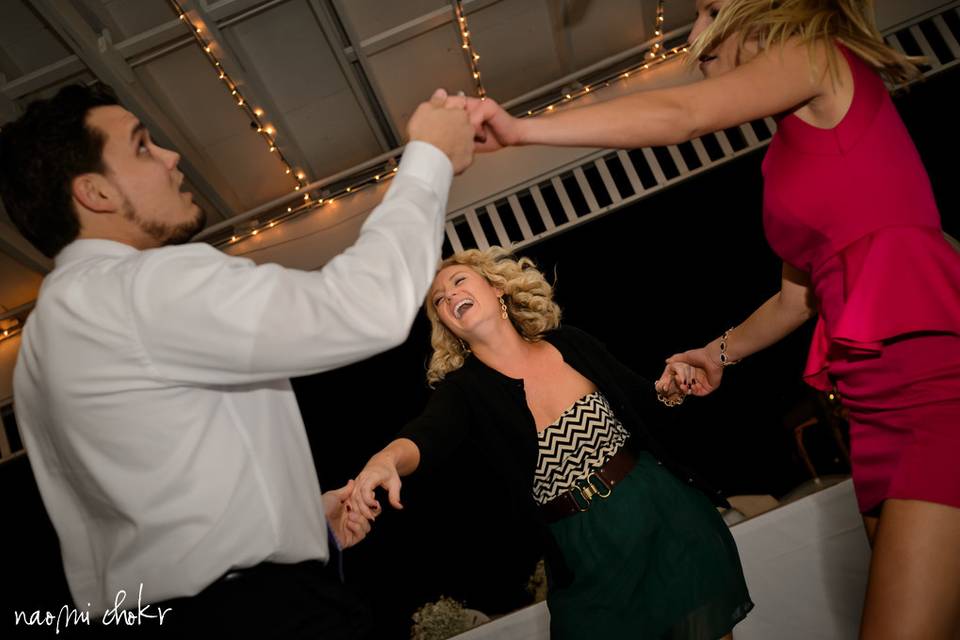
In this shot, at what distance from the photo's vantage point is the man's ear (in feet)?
3.49

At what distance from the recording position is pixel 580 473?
5.23 feet

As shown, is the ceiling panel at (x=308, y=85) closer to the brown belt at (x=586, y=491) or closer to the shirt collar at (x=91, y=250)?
the shirt collar at (x=91, y=250)

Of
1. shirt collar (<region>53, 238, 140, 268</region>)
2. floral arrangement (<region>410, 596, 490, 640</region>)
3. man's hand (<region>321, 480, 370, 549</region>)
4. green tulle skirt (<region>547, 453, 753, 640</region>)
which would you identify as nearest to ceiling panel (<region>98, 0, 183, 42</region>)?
shirt collar (<region>53, 238, 140, 268</region>)

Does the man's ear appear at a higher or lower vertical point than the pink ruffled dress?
higher

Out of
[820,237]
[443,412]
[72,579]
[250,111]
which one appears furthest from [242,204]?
[820,237]

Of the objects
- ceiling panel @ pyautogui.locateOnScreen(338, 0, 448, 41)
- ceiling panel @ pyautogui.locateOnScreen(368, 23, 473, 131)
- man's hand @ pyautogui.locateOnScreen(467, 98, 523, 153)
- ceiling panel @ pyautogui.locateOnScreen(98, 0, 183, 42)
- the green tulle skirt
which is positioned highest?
ceiling panel @ pyautogui.locateOnScreen(98, 0, 183, 42)

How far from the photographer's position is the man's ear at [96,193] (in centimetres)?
106

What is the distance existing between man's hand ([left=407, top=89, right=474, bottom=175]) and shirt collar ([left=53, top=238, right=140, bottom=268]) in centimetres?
57

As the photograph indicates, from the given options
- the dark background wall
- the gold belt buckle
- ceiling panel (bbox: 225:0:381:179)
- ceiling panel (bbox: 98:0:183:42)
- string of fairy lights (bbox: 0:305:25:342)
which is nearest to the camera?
the gold belt buckle

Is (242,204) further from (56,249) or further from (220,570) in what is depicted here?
(220,570)

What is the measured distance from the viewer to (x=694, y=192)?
385cm

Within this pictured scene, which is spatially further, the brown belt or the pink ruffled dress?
the brown belt

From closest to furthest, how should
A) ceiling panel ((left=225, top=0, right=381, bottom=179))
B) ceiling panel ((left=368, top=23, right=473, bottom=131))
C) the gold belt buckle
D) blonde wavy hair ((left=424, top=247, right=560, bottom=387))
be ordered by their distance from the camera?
1. the gold belt buckle
2. blonde wavy hair ((left=424, top=247, right=560, bottom=387))
3. ceiling panel ((left=225, top=0, right=381, bottom=179))
4. ceiling panel ((left=368, top=23, right=473, bottom=131))

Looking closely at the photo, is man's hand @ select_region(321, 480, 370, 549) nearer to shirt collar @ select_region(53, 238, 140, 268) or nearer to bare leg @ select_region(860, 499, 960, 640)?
shirt collar @ select_region(53, 238, 140, 268)
